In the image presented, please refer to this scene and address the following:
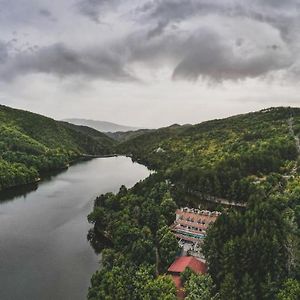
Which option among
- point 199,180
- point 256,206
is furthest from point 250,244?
point 199,180

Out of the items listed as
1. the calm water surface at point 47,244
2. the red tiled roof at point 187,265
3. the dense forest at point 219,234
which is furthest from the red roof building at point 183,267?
the calm water surface at point 47,244

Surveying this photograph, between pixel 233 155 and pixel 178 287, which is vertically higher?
pixel 233 155

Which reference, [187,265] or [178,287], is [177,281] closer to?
[178,287]

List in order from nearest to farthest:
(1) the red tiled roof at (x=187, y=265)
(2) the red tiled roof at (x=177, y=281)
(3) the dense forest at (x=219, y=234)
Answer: (3) the dense forest at (x=219, y=234) < (2) the red tiled roof at (x=177, y=281) < (1) the red tiled roof at (x=187, y=265)

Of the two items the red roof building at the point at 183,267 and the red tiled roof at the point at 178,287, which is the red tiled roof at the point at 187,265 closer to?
the red roof building at the point at 183,267

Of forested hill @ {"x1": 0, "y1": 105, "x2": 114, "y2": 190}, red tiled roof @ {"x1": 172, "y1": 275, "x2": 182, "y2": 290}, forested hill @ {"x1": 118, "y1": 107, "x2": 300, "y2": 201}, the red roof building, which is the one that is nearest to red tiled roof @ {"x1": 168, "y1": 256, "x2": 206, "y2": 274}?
the red roof building

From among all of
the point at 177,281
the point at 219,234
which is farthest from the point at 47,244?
the point at 219,234
